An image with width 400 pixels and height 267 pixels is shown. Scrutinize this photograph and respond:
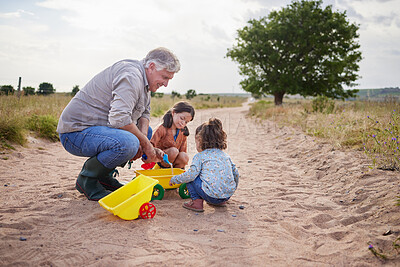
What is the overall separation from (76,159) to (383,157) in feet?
15.8

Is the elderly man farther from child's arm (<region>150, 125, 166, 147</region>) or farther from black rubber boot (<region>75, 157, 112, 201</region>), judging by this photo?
child's arm (<region>150, 125, 166, 147</region>)

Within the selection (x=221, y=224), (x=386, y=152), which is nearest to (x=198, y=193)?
(x=221, y=224)

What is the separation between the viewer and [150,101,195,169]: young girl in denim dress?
3.80 m

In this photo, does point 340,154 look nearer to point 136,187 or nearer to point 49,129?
point 136,187

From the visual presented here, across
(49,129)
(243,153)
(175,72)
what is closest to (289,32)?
(243,153)

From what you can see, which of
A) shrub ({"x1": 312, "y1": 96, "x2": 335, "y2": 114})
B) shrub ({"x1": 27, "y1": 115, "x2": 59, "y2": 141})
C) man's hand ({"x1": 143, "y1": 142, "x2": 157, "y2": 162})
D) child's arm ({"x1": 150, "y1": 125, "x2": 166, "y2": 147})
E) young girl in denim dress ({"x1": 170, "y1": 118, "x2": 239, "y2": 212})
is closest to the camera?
young girl in denim dress ({"x1": 170, "y1": 118, "x2": 239, "y2": 212})

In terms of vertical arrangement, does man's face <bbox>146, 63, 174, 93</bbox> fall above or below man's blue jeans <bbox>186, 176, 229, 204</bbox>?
above

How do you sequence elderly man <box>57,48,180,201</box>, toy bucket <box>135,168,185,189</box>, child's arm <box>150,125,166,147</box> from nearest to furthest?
1. elderly man <box>57,48,180,201</box>
2. toy bucket <box>135,168,185,189</box>
3. child's arm <box>150,125,166,147</box>

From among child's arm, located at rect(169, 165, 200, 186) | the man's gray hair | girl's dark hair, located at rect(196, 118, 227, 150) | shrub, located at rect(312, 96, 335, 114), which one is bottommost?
child's arm, located at rect(169, 165, 200, 186)

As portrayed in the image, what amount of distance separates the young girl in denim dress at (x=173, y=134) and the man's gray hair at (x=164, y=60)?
0.86 meters

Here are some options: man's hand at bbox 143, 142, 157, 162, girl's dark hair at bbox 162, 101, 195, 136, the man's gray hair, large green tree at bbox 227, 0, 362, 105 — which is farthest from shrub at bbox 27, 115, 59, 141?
large green tree at bbox 227, 0, 362, 105

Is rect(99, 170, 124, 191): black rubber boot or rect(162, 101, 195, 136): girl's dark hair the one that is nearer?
rect(99, 170, 124, 191): black rubber boot

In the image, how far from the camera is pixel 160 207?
303 cm

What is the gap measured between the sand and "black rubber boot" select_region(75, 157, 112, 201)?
0.32ft
